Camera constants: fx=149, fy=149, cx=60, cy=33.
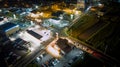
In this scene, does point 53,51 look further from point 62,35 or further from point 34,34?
point 34,34

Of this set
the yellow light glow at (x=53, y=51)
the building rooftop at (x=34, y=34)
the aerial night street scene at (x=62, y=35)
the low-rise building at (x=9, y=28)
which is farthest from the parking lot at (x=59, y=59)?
the low-rise building at (x=9, y=28)

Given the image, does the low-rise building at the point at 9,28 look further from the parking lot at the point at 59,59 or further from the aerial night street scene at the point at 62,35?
the parking lot at the point at 59,59

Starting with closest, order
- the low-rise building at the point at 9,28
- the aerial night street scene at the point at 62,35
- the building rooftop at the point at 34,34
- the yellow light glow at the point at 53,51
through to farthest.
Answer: the aerial night street scene at the point at 62,35 → the yellow light glow at the point at 53,51 → the building rooftop at the point at 34,34 → the low-rise building at the point at 9,28

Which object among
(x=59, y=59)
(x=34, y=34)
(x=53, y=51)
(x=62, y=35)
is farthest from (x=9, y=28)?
(x=59, y=59)

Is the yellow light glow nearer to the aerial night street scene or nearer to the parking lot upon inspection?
the aerial night street scene

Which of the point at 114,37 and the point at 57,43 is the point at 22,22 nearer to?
the point at 57,43

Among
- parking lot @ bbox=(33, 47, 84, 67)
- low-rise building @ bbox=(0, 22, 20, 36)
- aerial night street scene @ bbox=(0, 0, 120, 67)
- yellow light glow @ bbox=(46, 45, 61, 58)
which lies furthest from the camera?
low-rise building @ bbox=(0, 22, 20, 36)

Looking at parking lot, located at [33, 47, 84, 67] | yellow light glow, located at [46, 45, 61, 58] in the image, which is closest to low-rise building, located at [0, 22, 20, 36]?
yellow light glow, located at [46, 45, 61, 58]

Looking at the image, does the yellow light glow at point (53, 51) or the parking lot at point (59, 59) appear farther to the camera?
the yellow light glow at point (53, 51)

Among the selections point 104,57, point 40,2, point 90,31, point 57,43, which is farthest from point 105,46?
point 40,2
